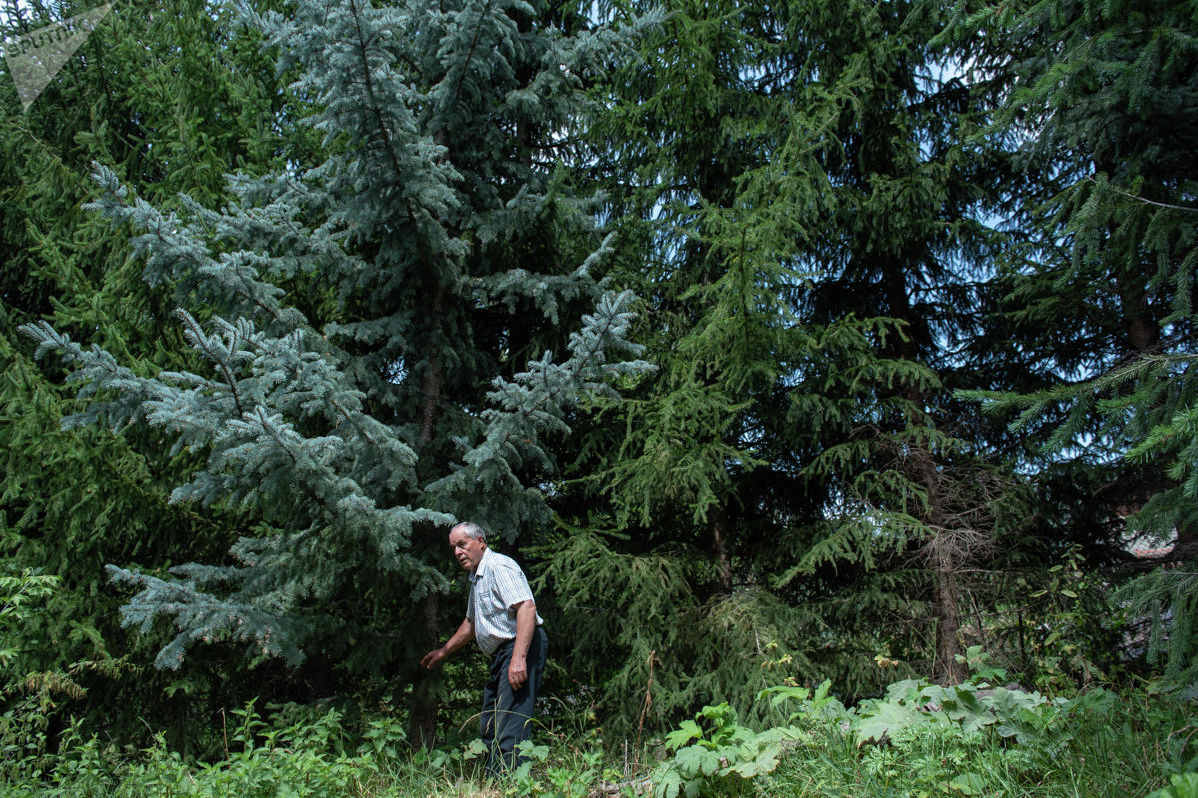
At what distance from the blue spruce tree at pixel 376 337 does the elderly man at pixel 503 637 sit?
13.5 inches

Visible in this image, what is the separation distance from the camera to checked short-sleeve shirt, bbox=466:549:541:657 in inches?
172

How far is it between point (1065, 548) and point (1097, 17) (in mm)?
3641

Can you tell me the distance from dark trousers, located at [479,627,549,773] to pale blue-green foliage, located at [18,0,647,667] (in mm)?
740

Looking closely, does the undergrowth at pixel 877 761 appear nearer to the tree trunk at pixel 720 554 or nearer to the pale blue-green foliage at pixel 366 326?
the pale blue-green foliage at pixel 366 326

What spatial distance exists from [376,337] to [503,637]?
2562 mm

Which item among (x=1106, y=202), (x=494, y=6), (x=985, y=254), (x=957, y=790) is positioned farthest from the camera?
(x=985, y=254)

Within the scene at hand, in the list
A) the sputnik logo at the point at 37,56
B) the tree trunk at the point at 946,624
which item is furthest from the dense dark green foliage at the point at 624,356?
the sputnik logo at the point at 37,56

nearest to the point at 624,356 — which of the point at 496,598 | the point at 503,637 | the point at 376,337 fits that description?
the point at 376,337

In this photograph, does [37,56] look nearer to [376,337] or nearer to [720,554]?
[376,337]

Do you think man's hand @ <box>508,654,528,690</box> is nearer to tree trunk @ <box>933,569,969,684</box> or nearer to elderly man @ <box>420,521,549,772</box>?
elderly man @ <box>420,521,549,772</box>

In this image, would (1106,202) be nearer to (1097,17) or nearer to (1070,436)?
(1097,17)

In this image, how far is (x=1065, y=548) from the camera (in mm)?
5625

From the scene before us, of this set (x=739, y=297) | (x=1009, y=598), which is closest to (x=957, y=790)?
(x=1009, y=598)

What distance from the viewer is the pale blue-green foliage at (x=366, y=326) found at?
4219 millimetres
